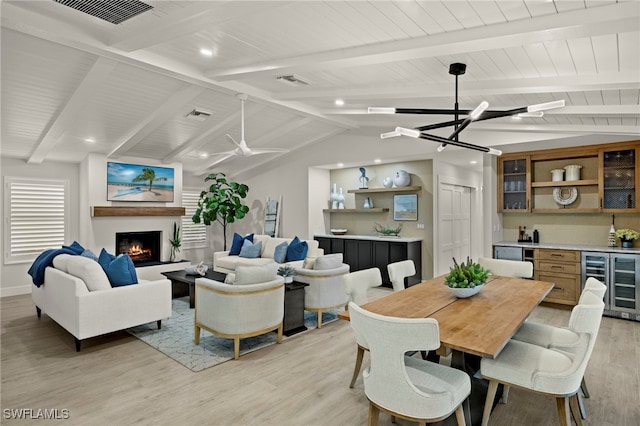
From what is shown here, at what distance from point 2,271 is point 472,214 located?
9.43 meters

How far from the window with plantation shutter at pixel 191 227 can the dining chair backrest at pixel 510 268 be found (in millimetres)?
6932

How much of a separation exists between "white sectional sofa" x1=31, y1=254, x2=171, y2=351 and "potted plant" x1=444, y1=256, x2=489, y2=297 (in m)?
3.16

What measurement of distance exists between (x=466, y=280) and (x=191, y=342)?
9.47 feet

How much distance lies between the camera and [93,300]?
147 inches

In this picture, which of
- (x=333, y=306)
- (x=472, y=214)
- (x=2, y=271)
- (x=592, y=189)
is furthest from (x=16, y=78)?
(x=472, y=214)

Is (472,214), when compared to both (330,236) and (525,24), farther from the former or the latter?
(525,24)

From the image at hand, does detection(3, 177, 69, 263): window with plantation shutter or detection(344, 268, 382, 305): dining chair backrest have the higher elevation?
detection(3, 177, 69, 263): window with plantation shutter

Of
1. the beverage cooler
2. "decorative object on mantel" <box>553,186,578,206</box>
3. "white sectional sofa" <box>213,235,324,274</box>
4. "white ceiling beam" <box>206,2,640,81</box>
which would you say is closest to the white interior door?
"decorative object on mantel" <box>553,186,578,206</box>

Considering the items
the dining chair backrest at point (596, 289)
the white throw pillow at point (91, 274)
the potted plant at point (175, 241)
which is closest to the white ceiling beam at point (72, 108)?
the white throw pillow at point (91, 274)

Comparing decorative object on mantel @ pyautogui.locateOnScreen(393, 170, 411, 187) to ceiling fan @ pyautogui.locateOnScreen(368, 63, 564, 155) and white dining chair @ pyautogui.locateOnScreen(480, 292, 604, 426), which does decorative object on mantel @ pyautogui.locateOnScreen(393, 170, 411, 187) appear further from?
white dining chair @ pyautogui.locateOnScreen(480, 292, 604, 426)

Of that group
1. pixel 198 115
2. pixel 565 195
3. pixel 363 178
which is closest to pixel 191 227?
pixel 198 115

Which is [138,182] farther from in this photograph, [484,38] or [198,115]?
[484,38]

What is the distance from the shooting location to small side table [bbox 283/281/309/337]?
425cm

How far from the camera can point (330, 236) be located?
8.09m
